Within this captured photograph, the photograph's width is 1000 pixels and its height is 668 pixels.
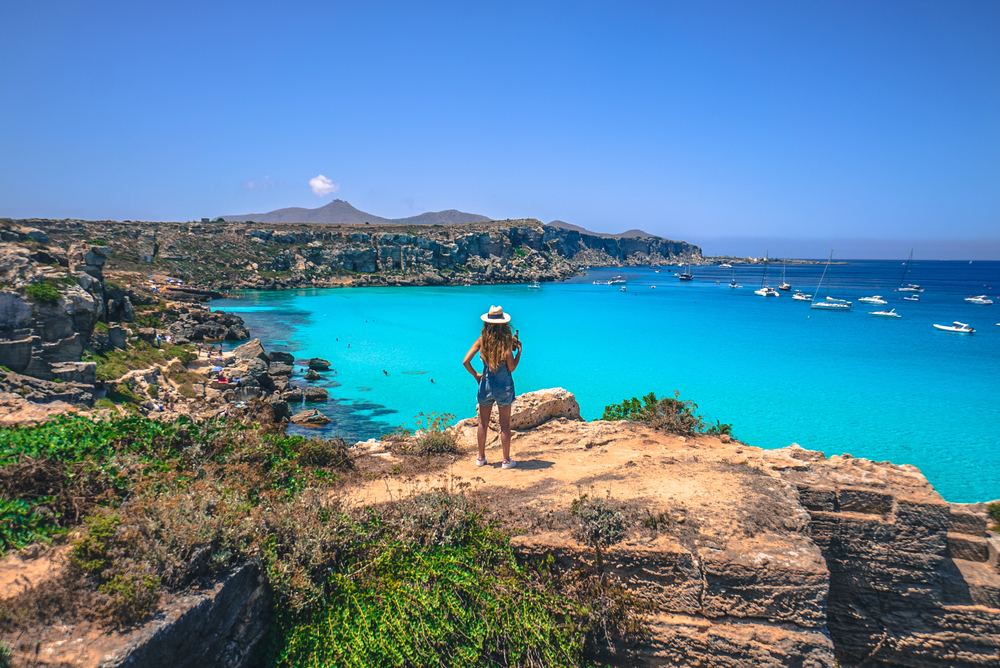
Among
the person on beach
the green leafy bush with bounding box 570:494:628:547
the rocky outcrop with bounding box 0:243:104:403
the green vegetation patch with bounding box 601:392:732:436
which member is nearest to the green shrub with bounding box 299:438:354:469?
the person on beach

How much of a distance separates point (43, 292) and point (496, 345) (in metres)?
15.3

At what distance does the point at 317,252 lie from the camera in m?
92.2

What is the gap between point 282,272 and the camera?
83.5 meters

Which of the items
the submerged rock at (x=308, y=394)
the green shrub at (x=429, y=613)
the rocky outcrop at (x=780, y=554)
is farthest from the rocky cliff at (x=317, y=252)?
the rocky outcrop at (x=780, y=554)

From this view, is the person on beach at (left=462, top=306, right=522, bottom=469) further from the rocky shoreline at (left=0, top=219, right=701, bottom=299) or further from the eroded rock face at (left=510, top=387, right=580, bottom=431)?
the rocky shoreline at (left=0, top=219, right=701, bottom=299)

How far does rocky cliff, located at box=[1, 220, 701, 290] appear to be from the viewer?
70375 mm

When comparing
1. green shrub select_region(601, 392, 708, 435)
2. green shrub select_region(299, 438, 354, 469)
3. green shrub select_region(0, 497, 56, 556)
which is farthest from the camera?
green shrub select_region(601, 392, 708, 435)

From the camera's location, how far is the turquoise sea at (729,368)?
19000 millimetres

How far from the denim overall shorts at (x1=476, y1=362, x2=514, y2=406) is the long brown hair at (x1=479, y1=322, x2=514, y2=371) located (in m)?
0.09

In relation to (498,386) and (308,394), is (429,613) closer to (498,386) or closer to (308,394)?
(498,386)

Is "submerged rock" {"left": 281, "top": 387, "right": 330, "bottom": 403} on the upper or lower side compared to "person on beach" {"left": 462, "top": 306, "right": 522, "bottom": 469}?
lower

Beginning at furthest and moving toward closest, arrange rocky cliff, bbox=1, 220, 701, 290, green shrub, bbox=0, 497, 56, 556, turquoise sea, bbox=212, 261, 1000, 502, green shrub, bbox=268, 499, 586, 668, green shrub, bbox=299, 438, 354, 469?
rocky cliff, bbox=1, 220, 701, 290 → turquoise sea, bbox=212, 261, 1000, 502 → green shrub, bbox=299, 438, 354, 469 → green shrub, bbox=268, 499, 586, 668 → green shrub, bbox=0, 497, 56, 556

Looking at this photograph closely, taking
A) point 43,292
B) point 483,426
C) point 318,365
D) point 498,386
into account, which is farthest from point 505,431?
point 318,365

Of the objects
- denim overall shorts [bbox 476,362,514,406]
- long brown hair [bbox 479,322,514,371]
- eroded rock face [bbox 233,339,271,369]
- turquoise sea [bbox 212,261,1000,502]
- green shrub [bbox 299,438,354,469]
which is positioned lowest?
turquoise sea [bbox 212,261,1000,502]
